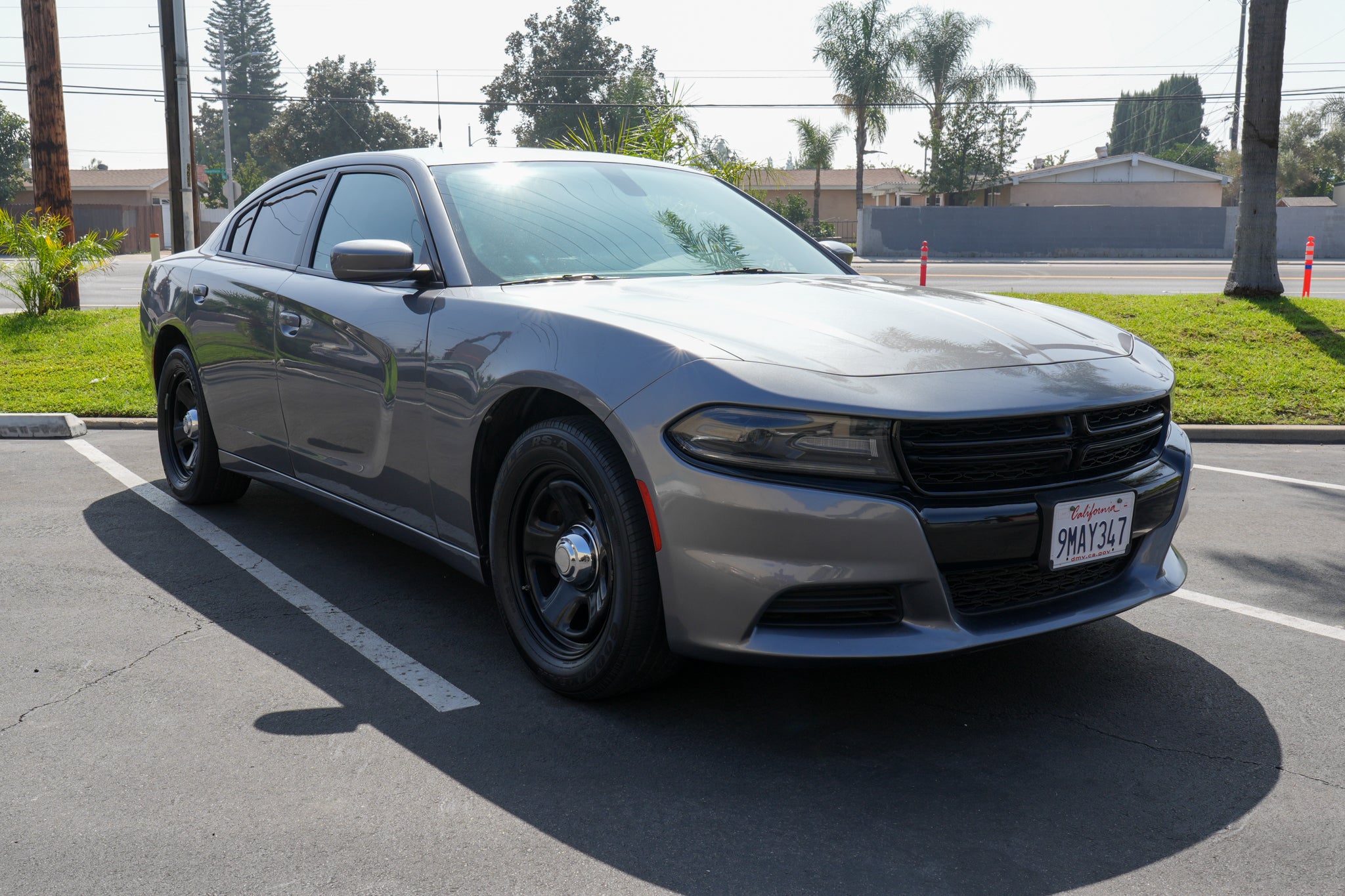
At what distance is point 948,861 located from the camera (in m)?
2.41

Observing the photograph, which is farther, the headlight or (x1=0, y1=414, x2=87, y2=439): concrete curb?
(x1=0, y1=414, x2=87, y2=439): concrete curb

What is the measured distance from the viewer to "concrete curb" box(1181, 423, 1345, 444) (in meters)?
7.92

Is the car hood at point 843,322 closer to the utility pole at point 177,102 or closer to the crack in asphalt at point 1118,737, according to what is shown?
the crack in asphalt at point 1118,737

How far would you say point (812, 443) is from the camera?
2.67m

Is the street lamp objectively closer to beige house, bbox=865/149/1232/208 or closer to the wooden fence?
the wooden fence

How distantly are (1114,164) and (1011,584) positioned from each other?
167 ft

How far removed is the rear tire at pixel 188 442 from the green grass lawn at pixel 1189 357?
3027 mm

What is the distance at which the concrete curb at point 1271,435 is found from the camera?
7922 millimetres

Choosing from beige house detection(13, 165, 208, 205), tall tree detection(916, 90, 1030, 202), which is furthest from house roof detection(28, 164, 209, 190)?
tall tree detection(916, 90, 1030, 202)

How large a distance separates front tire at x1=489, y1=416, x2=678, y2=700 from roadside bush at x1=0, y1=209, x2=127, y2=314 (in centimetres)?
1102

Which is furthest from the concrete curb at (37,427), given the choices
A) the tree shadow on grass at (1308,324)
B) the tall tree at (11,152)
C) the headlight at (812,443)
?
the tall tree at (11,152)

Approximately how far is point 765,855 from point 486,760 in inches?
32.4

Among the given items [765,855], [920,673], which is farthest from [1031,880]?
[920,673]

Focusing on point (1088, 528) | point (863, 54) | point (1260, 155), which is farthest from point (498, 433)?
point (863, 54)
